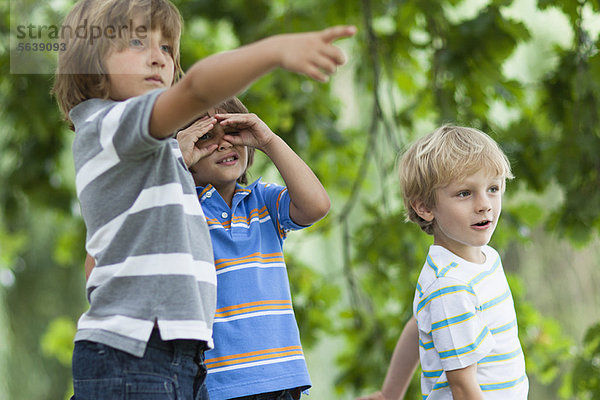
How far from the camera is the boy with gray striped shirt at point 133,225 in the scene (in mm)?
998

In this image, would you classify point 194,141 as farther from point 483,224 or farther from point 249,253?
point 483,224

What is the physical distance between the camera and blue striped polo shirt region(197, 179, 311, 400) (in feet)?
3.91

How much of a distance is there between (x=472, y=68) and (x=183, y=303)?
5.28ft

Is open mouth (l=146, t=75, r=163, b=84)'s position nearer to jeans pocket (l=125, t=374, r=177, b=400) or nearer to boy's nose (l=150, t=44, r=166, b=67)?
boy's nose (l=150, t=44, r=166, b=67)

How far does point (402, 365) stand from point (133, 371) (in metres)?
0.60

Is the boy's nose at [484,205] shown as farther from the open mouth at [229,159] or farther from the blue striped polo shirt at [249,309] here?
the open mouth at [229,159]

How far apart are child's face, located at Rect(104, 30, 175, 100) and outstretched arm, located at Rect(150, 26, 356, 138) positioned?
19cm

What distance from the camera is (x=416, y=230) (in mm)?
2537

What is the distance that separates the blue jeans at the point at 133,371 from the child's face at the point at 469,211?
0.48 meters

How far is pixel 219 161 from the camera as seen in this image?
1.28 m

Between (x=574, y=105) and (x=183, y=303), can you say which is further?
(x=574, y=105)

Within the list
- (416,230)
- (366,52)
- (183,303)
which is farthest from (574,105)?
(183,303)

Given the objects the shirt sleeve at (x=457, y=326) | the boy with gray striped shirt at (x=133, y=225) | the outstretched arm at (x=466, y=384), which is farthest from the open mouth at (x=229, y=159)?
the outstretched arm at (x=466, y=384)

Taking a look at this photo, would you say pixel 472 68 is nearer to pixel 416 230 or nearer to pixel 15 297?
pixel 416 230
